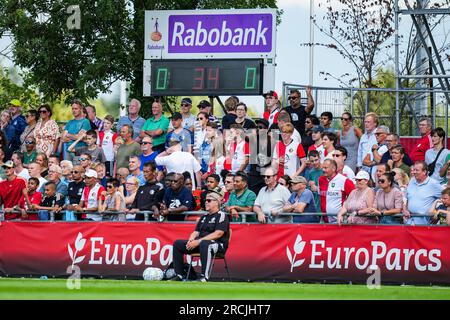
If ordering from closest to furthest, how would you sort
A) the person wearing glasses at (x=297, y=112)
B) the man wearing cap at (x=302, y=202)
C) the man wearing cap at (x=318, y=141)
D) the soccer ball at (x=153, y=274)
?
1. the man wearing cap at (x=302, y=202)
2. the soccer ball at (x=153, y=274)
3. the man wearing cap at (x=318, y=141)
4. the person wearing glasses at (x=297, y=112)

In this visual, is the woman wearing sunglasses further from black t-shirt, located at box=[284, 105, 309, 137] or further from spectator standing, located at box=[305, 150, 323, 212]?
black t-shirt, located at box=[284, 105, 309, 137]

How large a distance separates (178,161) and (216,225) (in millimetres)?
2951

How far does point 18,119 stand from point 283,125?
7.11 meters

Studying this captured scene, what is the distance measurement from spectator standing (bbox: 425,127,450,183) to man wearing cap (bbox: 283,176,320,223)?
258cm

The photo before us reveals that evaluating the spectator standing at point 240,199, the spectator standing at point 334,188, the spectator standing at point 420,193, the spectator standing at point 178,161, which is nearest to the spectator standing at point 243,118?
the spectator standing at point 178,161

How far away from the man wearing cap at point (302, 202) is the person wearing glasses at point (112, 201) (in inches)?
129

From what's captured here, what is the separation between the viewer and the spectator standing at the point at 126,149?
24219 millimetres

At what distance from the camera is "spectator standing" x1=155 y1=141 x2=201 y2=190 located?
2267 centimetres

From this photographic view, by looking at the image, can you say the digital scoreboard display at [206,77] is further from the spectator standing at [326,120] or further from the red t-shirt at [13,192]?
the red t-shirt at [13,192]

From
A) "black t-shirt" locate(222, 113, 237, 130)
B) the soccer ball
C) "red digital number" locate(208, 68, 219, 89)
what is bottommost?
the soccer ball

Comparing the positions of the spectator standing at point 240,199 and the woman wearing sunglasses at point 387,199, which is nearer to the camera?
the woman wearing sunglasses at point 387,199

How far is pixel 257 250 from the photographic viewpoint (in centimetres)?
2108

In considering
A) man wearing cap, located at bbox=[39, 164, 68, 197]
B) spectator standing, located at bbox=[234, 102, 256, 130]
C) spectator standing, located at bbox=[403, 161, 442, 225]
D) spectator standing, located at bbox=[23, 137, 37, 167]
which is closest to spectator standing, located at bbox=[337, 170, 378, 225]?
spectator standing, located at bbox=[403, 161, 442, 225]

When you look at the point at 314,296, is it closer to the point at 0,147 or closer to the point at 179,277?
the point at 179,277
